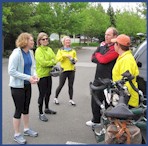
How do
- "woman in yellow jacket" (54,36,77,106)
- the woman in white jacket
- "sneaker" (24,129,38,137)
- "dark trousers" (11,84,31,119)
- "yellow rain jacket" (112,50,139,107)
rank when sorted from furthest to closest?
1. "woman in yellow jacket" (54,36,77,106)
2. "sneaker" (24,129,38,137)
3. "dark trousers" (11,84,31,119)
4. the woman in white jacket
5. "yellow rain jacket" (112,50,139,107)

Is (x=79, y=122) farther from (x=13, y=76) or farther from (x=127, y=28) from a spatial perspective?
(x=127, y=28)

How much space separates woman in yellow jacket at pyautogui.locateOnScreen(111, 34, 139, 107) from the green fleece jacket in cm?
187

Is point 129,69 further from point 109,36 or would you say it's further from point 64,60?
point 64,60

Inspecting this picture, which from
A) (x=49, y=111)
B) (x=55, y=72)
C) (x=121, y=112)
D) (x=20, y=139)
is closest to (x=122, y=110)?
(x=121, y=112)

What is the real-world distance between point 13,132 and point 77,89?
409cm

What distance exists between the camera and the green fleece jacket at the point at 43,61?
203 inches

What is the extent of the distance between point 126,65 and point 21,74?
5.21ft

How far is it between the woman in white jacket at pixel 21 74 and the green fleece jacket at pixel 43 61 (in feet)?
2.14

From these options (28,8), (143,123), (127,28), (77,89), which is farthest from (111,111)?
(127,28)

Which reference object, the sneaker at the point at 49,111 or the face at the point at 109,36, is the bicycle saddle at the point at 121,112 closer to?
the face at the point at 109,36

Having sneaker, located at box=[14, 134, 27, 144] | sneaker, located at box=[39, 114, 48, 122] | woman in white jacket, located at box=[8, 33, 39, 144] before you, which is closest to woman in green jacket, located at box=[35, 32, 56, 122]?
sneaker, located at box=[39, 114, 48, 122]

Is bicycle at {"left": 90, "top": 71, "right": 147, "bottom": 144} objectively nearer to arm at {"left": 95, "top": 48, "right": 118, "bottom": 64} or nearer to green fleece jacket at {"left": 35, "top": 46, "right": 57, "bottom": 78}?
arm at {"left": 95, "top": 48, "right": 118, "bottom": 64}

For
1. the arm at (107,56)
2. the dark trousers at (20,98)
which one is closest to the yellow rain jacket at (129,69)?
the arm at (107,56)

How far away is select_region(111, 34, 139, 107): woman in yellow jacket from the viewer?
3.47 metres
